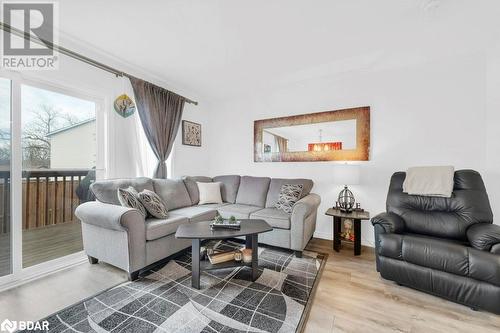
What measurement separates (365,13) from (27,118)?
11.4ft

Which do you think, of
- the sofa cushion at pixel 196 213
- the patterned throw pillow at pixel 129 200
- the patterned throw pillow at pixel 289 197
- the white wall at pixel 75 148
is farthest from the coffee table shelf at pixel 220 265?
the white wall at pixel 75 148

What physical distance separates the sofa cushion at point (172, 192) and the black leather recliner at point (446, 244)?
253 centimetres

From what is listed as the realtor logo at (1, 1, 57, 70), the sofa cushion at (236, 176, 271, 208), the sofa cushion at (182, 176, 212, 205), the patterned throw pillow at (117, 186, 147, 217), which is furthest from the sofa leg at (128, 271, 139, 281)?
the realtor logo at (1, 1, 57, 70)

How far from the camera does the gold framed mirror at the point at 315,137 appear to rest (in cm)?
316

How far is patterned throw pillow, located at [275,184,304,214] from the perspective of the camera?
2984mm

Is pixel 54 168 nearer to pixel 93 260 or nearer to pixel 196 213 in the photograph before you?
pixel 93 260

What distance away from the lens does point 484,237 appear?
1.73 metres

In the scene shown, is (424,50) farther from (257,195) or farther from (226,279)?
(226,279)

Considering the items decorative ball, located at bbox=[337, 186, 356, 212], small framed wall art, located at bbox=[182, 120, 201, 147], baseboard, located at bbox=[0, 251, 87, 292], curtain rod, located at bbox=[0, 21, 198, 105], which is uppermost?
curtain rod, located at bbox=[0, 21, 198, 105]

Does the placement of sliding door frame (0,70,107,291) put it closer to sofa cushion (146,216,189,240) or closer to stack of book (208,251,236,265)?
sofa cushion (146,216,189,240)

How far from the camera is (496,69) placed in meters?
2.42

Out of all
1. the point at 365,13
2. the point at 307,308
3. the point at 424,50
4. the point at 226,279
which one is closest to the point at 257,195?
the point at 226,279

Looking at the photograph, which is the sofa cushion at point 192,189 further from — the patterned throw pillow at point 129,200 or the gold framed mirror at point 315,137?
the gold framed mirror at point 315,137

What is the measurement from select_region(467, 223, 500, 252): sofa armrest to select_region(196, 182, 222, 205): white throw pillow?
3.00 metres
